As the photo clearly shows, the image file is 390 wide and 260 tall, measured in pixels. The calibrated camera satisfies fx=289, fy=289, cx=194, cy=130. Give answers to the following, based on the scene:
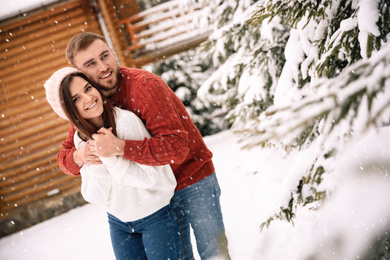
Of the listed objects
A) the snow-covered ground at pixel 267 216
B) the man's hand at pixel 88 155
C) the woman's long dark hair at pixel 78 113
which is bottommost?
the snow-covered ground at pixel 267 216

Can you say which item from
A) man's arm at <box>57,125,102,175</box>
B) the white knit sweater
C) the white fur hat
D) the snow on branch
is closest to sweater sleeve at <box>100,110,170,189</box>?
the white knit sweater

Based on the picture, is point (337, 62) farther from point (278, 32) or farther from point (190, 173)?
point (190, 173)

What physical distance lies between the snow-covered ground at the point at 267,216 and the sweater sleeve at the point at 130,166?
0.72 meters

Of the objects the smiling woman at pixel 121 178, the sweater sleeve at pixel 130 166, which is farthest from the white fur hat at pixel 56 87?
the sweater sleeve at pixel 130 166

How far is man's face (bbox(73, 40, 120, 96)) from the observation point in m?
1.85

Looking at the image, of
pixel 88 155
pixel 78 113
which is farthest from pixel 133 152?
pixel 78 113

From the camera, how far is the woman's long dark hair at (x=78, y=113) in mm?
1724

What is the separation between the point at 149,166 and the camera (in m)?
1.73

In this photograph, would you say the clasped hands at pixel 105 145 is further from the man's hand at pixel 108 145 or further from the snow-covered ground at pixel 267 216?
the snow-covered ground at pixel 267 216

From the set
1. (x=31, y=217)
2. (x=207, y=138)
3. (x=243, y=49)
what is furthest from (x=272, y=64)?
(x=31, y=217)

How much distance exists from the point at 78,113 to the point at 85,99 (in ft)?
0.31

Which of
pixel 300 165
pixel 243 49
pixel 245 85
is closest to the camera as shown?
pixel 300 165

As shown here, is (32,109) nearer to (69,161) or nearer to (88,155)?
(69,161)

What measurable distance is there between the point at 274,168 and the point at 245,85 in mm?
1286
